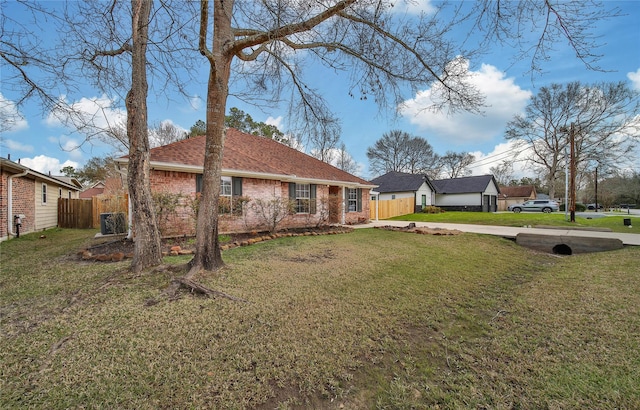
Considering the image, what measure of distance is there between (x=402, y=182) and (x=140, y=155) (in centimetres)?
2515

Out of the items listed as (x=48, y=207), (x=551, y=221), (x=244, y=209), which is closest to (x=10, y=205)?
(x=48, y=207)

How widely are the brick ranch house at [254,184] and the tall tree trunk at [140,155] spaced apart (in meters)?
3.75

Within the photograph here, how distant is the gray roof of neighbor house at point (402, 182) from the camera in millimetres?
25578

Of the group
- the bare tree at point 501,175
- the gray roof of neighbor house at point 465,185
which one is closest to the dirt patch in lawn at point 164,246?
the gray roof of neighbor house at point 465,185

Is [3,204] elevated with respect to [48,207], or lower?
elevated

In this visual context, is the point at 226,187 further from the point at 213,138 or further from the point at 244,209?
the point at 213,138

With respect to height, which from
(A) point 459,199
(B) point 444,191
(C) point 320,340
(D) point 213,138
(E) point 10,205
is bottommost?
(C) point 320,340

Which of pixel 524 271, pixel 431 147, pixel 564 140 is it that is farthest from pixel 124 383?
pixel 431 147

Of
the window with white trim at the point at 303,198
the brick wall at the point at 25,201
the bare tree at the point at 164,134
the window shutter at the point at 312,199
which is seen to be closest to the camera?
the brick wall at the point at 25,201

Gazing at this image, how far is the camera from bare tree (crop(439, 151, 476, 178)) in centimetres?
4009

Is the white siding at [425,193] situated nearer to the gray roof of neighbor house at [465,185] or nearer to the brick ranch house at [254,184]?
the gray roof of neighbor house at [465,185]

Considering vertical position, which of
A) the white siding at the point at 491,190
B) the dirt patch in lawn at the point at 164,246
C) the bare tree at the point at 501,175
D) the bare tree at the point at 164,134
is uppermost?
the bare tree at the point at 164,134

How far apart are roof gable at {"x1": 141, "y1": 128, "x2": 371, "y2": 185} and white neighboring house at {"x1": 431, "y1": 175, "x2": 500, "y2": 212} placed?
58.1ft

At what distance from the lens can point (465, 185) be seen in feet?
95.1
